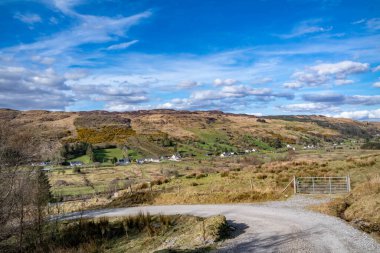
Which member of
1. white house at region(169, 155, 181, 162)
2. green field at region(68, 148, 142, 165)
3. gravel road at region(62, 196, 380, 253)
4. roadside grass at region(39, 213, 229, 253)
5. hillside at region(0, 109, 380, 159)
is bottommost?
roadside grass at region(39, 213, 229, 253)

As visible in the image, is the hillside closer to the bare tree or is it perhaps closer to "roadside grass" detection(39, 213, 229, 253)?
"roadside grass" detection(39, 213, 229, 253)

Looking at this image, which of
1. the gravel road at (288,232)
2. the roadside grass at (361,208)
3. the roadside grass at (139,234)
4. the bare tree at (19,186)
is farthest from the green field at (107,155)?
the roadside grass at (361,208)

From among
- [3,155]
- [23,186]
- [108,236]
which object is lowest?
[108,236]

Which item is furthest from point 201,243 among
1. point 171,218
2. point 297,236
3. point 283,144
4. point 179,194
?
point 283,144

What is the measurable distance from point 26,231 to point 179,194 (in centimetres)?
1554

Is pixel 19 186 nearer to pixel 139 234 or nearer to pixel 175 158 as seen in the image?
pixel 139 234

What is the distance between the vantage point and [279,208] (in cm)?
2575

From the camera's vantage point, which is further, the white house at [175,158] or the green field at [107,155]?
the white house at [175,158]

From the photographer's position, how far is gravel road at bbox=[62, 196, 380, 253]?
15.7m

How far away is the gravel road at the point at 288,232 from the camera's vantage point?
15742mm

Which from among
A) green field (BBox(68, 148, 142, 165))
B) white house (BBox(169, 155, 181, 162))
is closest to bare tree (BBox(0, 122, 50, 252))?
green field (BBox(68, 148, 142, 165))

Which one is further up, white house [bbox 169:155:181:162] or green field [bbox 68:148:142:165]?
green field [bbox 68:148:142:165]

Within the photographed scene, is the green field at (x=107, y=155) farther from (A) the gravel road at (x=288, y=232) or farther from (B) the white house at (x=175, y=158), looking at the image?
(A) the gravel road at (x=288, y=232)

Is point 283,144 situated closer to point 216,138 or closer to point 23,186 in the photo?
point 216,138
